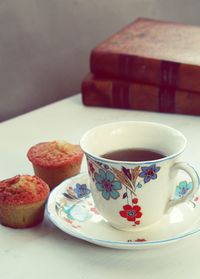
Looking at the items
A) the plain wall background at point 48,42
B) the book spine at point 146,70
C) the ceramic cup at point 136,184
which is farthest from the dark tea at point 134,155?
the plain wall background at point 48,42

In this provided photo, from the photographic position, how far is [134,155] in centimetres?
77

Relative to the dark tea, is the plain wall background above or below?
below

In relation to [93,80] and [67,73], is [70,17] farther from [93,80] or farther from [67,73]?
[93,80]

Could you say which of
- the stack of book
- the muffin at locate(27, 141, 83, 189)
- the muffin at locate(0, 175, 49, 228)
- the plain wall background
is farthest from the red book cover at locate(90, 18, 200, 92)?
the muffin at locate(0, 175, 49, 228)

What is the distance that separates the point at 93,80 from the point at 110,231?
0.48 meters

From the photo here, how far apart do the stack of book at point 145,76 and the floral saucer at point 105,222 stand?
13.2 inches

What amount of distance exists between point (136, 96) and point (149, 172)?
456mm

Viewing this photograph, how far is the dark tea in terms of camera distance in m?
0.76

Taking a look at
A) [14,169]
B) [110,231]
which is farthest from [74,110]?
[110,231]

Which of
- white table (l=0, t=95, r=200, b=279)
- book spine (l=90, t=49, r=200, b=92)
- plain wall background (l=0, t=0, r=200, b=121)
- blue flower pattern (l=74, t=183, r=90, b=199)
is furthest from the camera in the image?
plain wall background (l=0, t=0, r=200, b=121)

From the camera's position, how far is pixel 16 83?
128 cm

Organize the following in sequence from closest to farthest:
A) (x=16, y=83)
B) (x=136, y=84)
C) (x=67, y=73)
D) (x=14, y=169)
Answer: (x=14, y=169)
(x=136, y=84)
(x=16, y=83)
(x=67, y=73)

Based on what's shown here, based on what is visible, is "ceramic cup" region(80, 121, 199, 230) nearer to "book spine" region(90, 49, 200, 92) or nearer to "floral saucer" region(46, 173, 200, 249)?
"floral saucer" region(46, 173, 200, 249)

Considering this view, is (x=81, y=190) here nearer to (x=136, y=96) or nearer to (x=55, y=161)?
(x=55, y=161)
